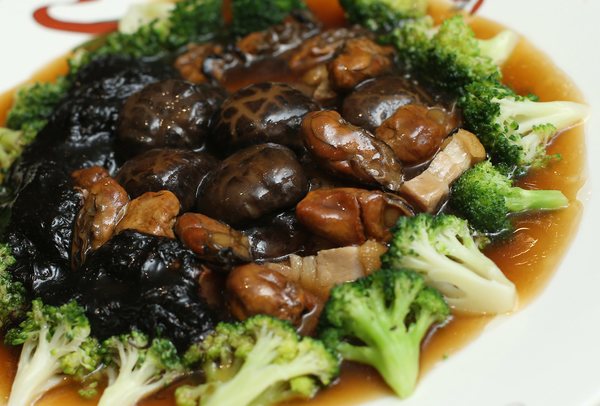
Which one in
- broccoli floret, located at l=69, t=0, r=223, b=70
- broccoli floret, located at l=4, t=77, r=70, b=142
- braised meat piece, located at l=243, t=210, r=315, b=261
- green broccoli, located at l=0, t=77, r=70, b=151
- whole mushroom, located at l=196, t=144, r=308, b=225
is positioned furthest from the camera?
broccoli floret, located at l=69, t=0, r=223, b=70

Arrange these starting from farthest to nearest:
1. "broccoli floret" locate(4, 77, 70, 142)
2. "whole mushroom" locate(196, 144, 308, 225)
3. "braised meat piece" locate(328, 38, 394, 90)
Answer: "broccoli floret" locate(4, 77, 70, 142)
"braised meat piece" locate(328, 38, 394, 90)
"whole mushroom" locate(196, 144, 308, 225)

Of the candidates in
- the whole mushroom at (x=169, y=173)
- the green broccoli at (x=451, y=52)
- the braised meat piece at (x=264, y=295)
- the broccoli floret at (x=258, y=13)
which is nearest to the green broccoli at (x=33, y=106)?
the whole mushroom at (x=169, y=173)

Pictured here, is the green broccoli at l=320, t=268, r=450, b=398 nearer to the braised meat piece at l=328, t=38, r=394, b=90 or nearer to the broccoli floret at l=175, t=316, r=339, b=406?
the broccoli floret at l=175, t=316, r=339, b=406

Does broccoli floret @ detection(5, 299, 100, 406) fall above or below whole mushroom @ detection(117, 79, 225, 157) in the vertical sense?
below

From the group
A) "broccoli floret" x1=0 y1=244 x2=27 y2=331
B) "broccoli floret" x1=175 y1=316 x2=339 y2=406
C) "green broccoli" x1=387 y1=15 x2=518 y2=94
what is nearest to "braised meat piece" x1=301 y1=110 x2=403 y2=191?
"broccoli floret" x1=175 y1=316 x2=339 y2=406

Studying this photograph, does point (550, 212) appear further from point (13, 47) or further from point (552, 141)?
point (13, 47)

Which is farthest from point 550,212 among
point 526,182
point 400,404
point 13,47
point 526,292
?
point 13,47
